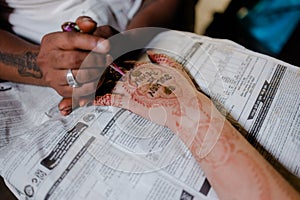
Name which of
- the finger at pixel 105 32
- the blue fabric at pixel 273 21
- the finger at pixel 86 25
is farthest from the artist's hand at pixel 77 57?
the blue fabric at pixel 273 21

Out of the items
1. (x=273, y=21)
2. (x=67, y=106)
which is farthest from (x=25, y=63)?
(x=273, y=21)

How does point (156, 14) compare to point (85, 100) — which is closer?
point (85, 100)

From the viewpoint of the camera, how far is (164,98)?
2.10 feet

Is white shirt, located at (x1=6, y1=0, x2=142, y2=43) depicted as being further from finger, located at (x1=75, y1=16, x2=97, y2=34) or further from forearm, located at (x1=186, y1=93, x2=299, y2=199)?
forearm, located at (x1=186, y1=93, x2=299, y2=199)

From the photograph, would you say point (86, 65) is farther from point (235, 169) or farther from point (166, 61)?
point (235, 169)

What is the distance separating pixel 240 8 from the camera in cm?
109

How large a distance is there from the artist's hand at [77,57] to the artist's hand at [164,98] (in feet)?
0.16

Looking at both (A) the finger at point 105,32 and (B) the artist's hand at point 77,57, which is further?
(A) the finger at point 105,32

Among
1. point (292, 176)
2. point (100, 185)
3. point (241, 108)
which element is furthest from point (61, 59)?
point (292, 176)

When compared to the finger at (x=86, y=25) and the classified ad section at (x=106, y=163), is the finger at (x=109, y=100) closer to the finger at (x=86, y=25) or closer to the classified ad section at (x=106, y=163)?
the classified ad section at (x=106, y=163)

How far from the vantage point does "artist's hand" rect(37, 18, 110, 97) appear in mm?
628

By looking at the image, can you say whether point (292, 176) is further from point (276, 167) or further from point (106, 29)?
point (106, 29)

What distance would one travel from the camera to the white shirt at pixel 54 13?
2.81 ft

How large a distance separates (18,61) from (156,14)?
1.22 ft
